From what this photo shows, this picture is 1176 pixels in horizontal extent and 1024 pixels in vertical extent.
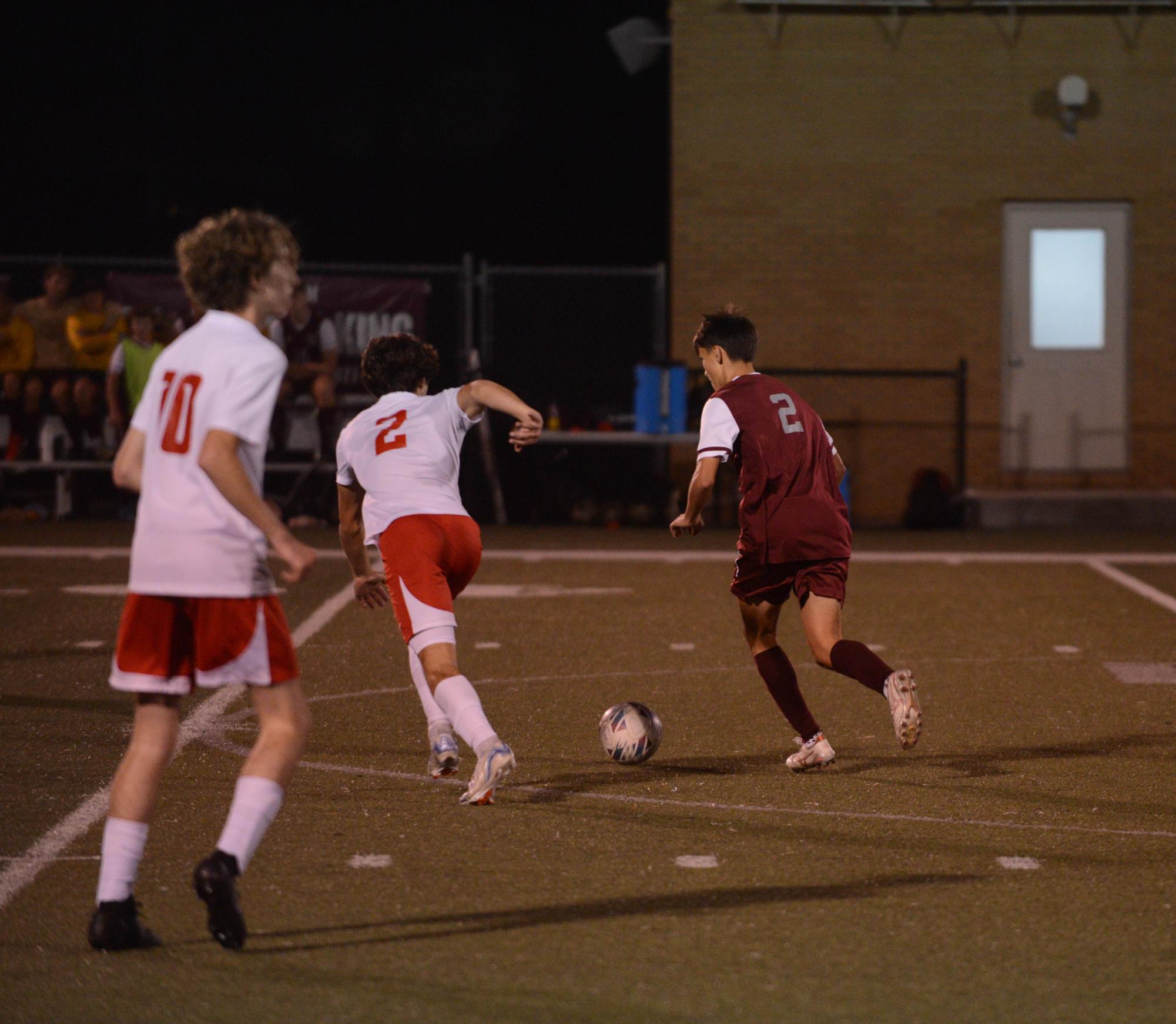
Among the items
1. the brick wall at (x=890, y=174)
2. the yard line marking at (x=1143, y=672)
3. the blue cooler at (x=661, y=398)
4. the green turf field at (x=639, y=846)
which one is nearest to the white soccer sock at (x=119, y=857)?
the green turf field at (x=639, y=846)

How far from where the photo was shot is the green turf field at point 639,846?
4.16 m

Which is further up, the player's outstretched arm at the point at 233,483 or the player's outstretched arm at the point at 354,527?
the player's outstretched arm at the point at 233,483

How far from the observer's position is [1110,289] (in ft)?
64.6

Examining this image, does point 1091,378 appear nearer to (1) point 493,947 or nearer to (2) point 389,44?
(2) point 389,44

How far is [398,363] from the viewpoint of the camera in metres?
6.42

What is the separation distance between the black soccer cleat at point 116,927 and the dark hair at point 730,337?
3140 mm

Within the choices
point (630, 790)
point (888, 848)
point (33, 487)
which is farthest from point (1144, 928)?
point (33, 487)

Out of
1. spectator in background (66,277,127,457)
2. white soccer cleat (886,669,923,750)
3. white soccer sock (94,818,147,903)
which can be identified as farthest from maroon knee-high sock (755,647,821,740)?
spectator in background (66,277,127,457)

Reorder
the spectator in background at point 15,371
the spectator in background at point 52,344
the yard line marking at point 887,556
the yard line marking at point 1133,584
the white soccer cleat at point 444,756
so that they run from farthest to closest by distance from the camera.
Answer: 1. the spectator in background at point 52,344
2. the spectator in background at point 15,371
3. the yard line marking at point 887,556
4. the yard line marking at point 1133,584
5. the white soccer cleat at point 444,756

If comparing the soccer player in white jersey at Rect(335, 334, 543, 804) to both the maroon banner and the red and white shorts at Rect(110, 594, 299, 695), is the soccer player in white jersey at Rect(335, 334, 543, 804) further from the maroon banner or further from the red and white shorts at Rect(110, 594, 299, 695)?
the maroon banner

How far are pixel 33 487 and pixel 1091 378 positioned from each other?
38.9 ft

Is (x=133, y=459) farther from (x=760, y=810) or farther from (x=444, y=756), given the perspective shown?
(x=760, y=810)

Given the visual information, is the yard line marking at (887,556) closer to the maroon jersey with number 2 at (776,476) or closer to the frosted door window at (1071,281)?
the frosted door window at (1071,281)

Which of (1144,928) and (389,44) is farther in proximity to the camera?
(389,44)
